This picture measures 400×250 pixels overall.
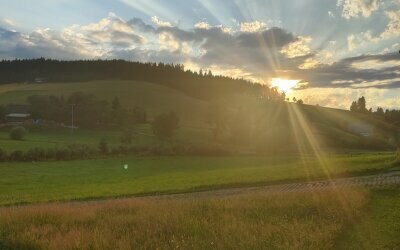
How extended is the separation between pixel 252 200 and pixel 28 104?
141388 mm

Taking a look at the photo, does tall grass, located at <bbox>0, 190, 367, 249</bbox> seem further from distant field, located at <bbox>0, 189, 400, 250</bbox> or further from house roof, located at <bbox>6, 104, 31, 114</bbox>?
house roof, located at <bbox>6, 104, 31, 114</bbox>

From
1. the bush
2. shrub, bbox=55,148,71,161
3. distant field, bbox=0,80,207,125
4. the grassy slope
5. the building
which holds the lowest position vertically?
shrub, bbox=55,148,71,161

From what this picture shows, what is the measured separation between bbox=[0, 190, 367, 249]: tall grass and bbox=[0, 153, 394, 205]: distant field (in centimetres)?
1437

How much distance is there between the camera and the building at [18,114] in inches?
5365

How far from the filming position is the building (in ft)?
447

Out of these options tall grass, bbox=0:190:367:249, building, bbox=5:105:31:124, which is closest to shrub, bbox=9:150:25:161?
tall grass, bbox=0:190:367:249

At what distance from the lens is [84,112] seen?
13338cm

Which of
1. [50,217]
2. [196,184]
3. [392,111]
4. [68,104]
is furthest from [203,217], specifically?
[392,111]

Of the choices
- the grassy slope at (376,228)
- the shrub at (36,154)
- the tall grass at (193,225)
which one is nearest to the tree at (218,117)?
the shrub at (36,154)

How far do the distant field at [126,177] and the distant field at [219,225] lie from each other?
14.5 m

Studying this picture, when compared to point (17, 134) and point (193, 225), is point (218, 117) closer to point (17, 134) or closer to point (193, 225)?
point (17, 134)

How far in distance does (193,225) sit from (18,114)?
137366 millimetres

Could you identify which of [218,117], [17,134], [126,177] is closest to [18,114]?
[17,134]

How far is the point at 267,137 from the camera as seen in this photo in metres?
110
